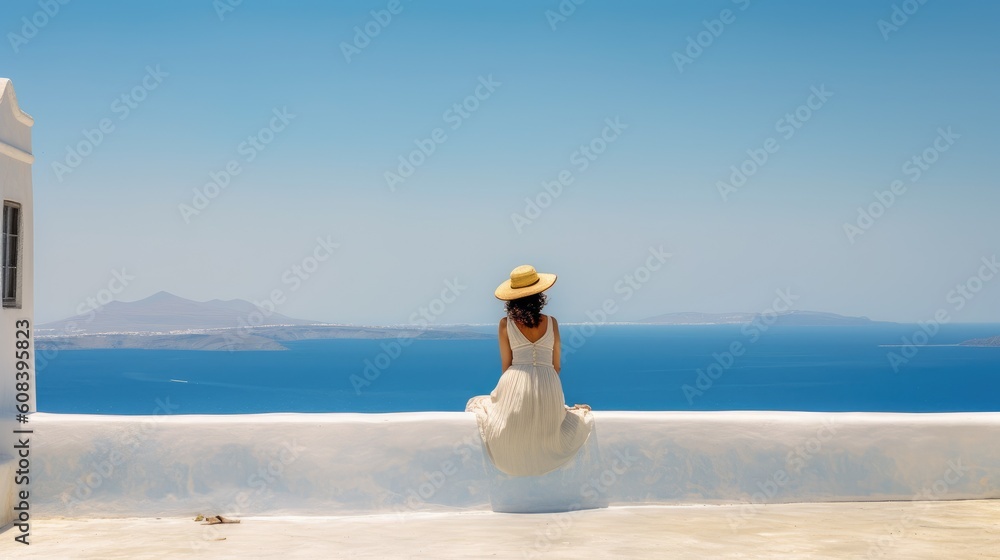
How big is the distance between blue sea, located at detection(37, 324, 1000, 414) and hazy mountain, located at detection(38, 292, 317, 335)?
4590 millimetres

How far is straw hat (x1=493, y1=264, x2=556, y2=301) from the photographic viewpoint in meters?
5.90

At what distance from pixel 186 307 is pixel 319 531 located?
12833 cm

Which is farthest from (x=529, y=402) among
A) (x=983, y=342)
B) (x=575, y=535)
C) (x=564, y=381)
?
(x=983, y=342)

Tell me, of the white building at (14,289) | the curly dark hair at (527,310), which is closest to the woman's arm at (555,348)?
the curly dark hair at (527,310)

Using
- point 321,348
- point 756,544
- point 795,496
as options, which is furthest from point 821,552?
point 321,348

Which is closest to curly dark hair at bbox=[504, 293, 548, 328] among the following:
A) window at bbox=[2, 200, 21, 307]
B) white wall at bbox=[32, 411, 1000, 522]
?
white wall at bbox=[32, 411, 1000, 522]

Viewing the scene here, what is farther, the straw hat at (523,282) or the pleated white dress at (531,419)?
the straw hat at (523,282)

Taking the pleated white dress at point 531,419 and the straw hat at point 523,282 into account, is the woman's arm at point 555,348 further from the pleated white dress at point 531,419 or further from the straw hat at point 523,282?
the straw hat at point 523,282

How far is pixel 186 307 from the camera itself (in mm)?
127000

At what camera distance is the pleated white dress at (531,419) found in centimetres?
574

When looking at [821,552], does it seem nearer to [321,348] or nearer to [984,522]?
[984,522]

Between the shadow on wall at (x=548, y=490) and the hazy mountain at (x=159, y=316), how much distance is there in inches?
4856

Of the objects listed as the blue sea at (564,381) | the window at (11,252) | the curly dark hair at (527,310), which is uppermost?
the blue sea at (564,381)

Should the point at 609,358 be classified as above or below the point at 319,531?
above
